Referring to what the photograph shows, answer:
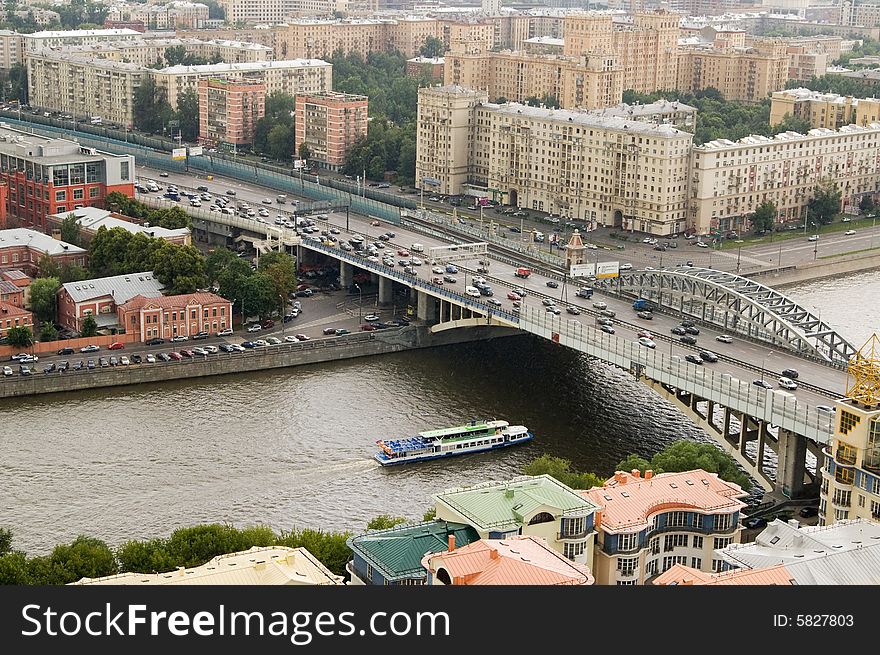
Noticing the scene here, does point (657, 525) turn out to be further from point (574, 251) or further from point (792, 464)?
point (574, 251)

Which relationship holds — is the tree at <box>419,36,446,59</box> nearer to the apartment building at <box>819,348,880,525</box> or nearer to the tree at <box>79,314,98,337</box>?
the tree at <box>79,314,98,337</box>

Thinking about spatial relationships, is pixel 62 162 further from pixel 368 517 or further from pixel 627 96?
pixel 627 96

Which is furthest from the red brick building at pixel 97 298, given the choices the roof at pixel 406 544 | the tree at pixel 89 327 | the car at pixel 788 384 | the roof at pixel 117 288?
the roof at pixel 406 544

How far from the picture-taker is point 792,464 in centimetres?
3659

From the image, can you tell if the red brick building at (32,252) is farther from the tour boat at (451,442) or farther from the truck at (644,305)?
the truck at (644,305)

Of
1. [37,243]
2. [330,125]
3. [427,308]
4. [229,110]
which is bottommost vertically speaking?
[427,308]

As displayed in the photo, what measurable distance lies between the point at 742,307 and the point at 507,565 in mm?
26142

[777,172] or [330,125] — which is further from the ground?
[330,125]

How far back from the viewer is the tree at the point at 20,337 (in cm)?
4656

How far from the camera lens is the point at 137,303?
49.3 meters

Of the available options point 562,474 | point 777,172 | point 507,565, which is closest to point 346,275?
point 562,474

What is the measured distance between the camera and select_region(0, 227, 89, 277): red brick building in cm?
5506

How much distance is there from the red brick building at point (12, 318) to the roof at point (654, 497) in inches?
977

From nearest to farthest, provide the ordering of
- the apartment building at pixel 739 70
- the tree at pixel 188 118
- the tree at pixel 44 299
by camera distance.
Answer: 1. the tree at pixel 44 299
2. the tree at pixel 188 118
3. the apartment building at pixel 739 70
